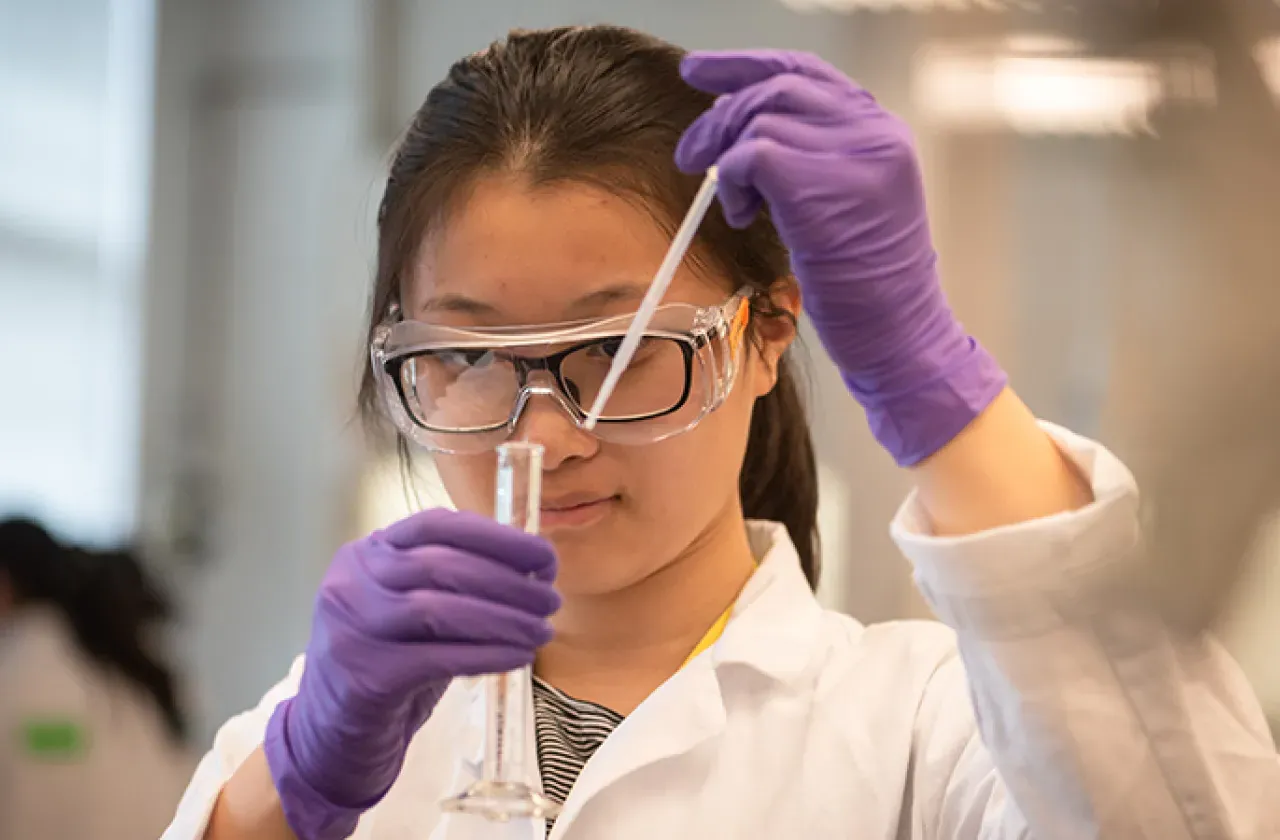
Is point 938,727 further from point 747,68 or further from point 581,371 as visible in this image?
point 747,68

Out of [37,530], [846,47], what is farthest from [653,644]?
[37,530]

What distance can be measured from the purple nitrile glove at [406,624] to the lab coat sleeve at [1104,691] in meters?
0.31

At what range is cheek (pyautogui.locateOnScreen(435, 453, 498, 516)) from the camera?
3.98 feet

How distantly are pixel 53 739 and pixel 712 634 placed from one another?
7.32 ft

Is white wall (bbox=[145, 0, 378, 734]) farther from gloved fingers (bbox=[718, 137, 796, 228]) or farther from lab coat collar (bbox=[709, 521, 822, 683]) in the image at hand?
gloved fingers (bbox=[718, 137, 796, 228])

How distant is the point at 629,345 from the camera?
1.09m

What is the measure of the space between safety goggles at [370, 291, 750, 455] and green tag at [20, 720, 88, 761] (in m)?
2.19

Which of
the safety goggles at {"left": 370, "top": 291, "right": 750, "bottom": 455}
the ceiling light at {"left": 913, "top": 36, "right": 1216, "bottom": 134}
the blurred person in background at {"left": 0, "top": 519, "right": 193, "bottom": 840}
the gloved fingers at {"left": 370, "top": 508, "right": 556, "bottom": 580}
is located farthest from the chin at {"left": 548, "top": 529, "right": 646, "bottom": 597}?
the blurred person in background at {"left": 0, "top": 519, "right": 193, "bottom": 840}

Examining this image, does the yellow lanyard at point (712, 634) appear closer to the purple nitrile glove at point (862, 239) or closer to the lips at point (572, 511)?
the lips at point (572, 511)

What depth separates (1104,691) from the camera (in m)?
0.93

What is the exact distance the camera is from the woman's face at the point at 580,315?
1.14 metres

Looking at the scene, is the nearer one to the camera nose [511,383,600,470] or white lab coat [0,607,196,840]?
nose [511,383,600,470]

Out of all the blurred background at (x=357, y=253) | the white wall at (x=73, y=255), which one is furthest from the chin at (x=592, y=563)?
the white wall at (x=73, y=255)

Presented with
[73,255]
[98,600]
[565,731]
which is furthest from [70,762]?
[565,731]
